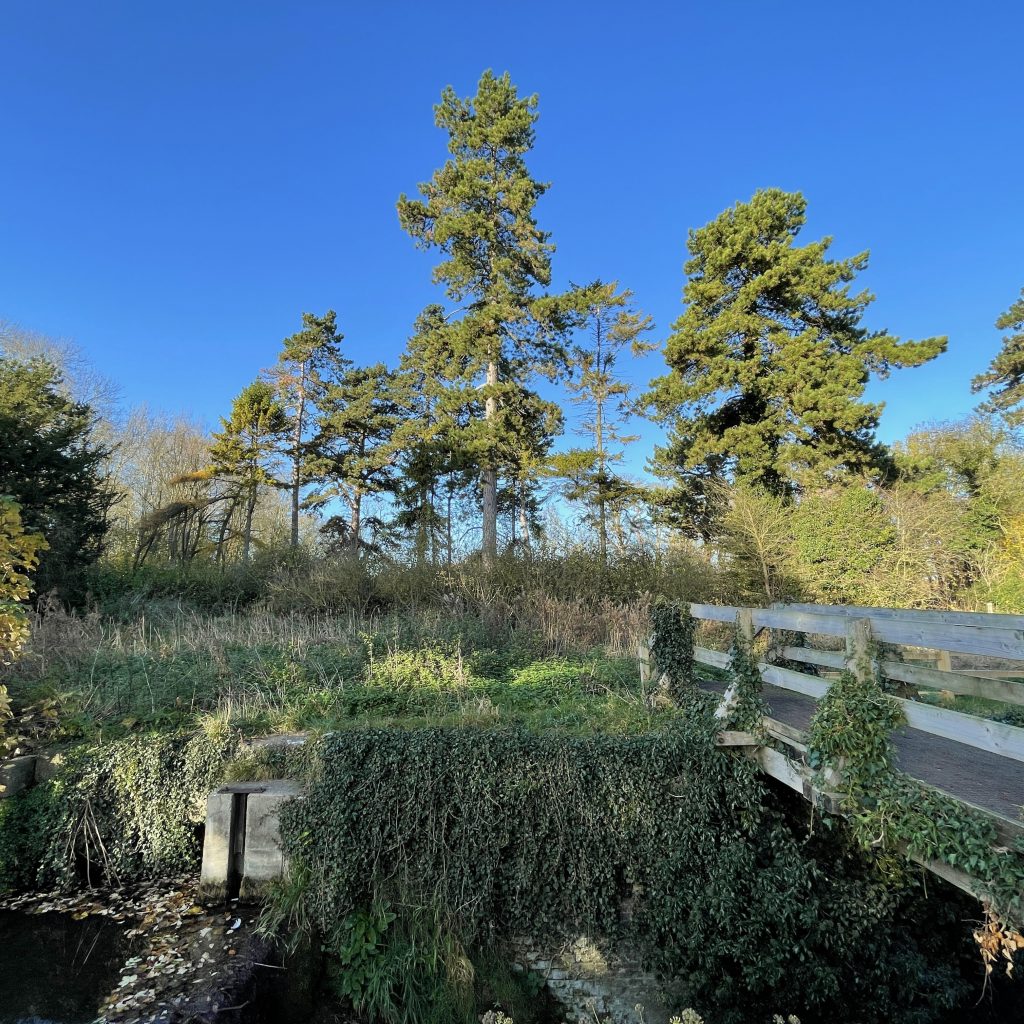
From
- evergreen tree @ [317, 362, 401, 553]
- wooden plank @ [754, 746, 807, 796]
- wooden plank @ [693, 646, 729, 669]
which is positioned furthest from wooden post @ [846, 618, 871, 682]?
evergreen tree @ [317, 362, 401, 553]

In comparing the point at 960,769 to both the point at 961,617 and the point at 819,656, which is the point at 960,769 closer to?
the point at 819,656

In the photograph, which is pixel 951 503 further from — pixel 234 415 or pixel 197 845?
pixel 234 415

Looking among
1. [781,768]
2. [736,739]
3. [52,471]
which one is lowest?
[781,768]

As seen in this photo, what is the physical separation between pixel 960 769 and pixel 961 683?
2.33ft

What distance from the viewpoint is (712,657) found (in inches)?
214

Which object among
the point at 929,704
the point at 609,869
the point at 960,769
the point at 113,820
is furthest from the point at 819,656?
the point at 113,820

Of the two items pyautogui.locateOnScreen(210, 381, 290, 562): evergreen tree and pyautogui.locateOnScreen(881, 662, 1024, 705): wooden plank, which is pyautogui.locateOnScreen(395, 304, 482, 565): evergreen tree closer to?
pyautogui.locateOnScreen(210, 381, 290, 562): evergreen tree

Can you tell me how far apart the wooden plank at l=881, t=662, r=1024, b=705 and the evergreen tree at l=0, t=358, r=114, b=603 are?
53.5ft

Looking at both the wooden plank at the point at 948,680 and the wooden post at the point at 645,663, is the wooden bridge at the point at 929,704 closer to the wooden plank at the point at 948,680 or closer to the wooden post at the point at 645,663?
the wooden plank at the point at 948,680

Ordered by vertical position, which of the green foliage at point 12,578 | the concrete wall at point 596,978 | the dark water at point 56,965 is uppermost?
the green foliage at point 12,578

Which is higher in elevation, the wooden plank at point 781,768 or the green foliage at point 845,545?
the green foliage at point 845,545

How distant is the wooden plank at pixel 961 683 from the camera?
13.2 feet

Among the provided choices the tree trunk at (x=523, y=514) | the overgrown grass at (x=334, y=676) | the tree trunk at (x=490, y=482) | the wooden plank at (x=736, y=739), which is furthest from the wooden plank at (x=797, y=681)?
the tree trunk at (x=523, y=514)

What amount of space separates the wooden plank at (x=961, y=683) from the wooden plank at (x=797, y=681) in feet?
3.35
